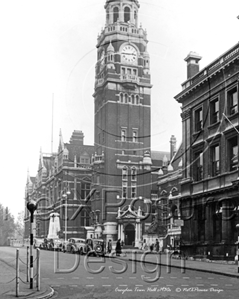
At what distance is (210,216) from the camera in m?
39.4

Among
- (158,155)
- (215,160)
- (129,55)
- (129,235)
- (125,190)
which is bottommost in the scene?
(129,235)

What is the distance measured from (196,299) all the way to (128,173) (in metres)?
75.3

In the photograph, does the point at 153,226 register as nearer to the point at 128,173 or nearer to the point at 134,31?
the point at 128,173

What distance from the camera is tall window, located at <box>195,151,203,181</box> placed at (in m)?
41.4

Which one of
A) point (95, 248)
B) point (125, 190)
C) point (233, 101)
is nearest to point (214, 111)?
point (233, 101)

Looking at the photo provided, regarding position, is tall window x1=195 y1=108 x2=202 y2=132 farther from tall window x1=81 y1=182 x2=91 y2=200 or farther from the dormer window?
tall window x1=81 y1=182 x2=91 y2=200

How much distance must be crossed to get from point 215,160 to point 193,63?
10.3 m

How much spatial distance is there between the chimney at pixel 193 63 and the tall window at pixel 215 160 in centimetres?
827

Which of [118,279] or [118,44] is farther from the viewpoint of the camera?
[118,44]

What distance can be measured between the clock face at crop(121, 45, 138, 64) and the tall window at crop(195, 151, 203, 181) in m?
50.8

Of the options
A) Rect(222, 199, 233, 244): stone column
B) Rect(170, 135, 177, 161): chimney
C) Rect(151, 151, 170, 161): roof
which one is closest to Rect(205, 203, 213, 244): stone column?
Rect(222, 199, 233, 244): stone column

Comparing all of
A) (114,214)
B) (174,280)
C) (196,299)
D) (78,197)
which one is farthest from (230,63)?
(78,197)

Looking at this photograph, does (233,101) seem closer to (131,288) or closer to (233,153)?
(233,153)

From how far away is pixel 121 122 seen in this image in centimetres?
8981
